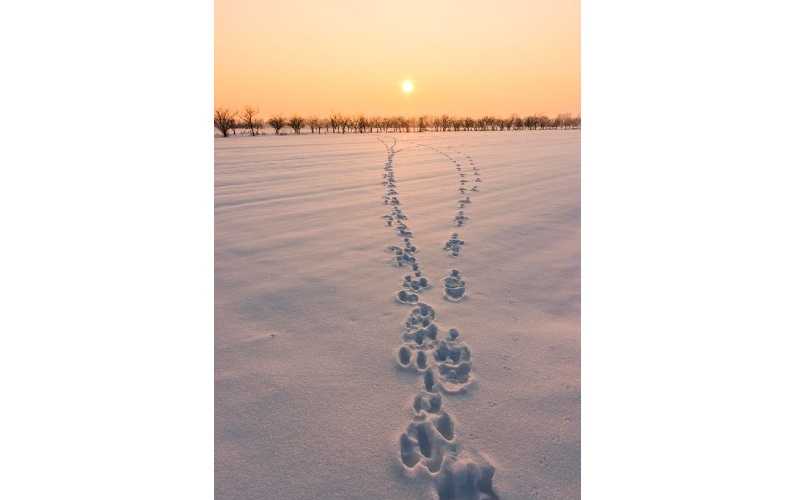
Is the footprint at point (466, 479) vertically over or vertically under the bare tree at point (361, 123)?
under

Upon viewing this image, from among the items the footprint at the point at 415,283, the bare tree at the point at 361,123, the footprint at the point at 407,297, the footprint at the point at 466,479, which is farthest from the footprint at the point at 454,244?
the bare tree at the point at 361,123

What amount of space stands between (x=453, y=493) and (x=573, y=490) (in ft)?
1.73

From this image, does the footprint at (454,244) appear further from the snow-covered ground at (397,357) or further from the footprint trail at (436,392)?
the footprint trail at (436,392)

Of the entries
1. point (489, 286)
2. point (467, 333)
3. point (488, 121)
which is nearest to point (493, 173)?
point (489, 286)

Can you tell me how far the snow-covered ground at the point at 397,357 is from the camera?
180 centimetres

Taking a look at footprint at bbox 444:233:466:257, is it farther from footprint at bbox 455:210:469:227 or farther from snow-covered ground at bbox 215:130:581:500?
footprint at bbox 455:210:469:227

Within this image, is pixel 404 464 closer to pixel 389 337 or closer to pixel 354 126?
pixel 389 337

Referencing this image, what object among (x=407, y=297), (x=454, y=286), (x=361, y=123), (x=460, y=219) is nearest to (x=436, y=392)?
(x=407, y=297)

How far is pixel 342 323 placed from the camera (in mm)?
2836

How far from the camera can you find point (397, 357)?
2482 mm

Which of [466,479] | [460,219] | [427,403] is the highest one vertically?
[460,219]

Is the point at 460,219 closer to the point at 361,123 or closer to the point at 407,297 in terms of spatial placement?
the point at 407,297

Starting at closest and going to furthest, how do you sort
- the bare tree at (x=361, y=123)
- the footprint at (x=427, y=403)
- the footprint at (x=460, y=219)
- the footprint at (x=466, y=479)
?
the footprint at (x=466, y=479) < the footprint at (x=427, y=403) < the footprint at (x=460, y=219) < the bare tree at (x=361, y=123)

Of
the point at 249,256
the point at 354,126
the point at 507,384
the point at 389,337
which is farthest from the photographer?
the point at 354,126
